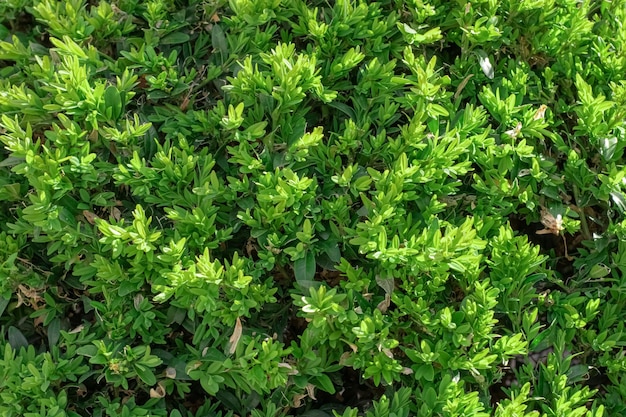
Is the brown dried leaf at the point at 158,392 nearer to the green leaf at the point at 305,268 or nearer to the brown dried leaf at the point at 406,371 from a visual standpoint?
the green leaf at the point at 305,268

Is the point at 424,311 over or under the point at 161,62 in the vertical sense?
under

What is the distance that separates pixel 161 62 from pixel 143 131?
0.34 meters

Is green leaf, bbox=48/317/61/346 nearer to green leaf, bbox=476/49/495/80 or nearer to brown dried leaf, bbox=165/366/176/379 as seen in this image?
brown dried leaf, bbox=165/366/176/379

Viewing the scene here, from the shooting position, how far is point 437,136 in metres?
2.27

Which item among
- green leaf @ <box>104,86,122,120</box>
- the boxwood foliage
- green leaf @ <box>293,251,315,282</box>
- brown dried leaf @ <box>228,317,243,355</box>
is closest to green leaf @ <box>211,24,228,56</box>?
the boxwood foliage

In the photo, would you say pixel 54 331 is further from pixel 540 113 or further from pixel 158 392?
pixel 540 113

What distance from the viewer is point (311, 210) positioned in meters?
2.21

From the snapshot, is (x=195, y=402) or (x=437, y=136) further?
(x=195, y=402)

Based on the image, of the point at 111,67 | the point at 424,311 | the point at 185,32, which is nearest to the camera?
the point at 424,311

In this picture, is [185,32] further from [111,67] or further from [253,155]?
[253,155]

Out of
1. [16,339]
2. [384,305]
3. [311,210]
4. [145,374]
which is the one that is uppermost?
[311,210]

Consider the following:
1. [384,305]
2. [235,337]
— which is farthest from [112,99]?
[384,305]

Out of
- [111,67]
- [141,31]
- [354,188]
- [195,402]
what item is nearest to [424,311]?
[354,188]

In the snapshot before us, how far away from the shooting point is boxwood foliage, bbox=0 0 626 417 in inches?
84.4
